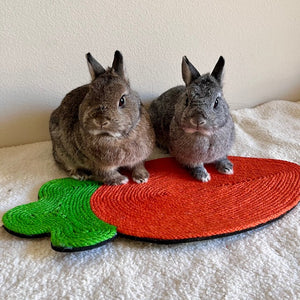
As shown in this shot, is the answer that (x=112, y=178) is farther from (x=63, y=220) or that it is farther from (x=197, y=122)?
(x=197, y=122)

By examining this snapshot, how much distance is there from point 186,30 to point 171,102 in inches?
18.6

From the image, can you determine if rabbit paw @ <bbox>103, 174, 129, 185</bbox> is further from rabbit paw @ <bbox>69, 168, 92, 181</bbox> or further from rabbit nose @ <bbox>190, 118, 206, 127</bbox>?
rabbit nose @ <bbox>190, 118, 206, 127</bbox>

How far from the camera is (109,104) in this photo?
133 centimetres

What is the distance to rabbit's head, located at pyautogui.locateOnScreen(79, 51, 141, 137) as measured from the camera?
1.33m

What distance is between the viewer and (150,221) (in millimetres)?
1269

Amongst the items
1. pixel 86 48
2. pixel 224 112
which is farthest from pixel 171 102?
pixel 86 48

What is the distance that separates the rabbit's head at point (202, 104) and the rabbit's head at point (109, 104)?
23 centimetres

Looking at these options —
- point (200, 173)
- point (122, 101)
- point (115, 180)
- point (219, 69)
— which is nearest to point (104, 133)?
point (122, 101)

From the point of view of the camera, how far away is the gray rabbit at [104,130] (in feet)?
4.44

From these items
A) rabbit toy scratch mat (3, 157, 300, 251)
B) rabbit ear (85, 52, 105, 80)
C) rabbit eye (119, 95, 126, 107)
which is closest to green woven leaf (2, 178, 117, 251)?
rabbit toy scratch mat (3, 157, 300, 251)

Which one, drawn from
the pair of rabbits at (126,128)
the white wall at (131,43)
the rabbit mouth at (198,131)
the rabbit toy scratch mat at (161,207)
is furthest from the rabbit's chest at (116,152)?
the white wall at (131,43)

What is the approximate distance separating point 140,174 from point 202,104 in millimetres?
472

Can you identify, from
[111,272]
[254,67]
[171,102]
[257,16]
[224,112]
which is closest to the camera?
[111,272]

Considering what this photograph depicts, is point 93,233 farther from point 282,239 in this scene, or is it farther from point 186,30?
point 186,30
